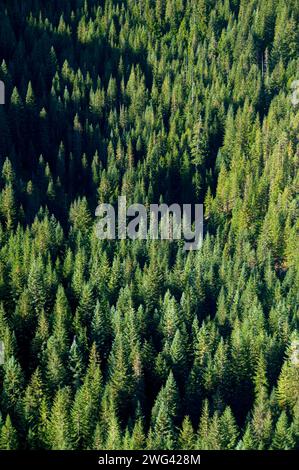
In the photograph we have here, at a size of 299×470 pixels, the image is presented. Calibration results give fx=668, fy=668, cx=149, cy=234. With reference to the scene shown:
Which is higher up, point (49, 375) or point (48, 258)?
point (48, 258)

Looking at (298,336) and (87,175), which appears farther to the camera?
(87,175)

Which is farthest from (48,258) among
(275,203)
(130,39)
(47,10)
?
Answer: (47,10)
